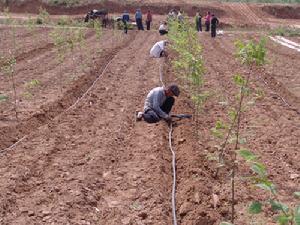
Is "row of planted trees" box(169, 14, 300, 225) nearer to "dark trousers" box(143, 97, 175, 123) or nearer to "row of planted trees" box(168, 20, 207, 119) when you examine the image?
"row of planted trees" box(168, 20, 207, 119)

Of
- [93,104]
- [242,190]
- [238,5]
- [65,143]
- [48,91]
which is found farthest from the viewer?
[238,5]

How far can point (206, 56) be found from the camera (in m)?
16.9

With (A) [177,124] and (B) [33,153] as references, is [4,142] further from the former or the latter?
(A) [177,124]

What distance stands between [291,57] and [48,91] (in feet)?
32.1

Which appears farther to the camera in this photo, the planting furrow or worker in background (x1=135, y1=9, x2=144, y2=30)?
worker in background (x1=135, y1=9, x2=144, y2=30)

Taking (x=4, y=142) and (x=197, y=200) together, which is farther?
(x=4, y=142)

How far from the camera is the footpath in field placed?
5152mm

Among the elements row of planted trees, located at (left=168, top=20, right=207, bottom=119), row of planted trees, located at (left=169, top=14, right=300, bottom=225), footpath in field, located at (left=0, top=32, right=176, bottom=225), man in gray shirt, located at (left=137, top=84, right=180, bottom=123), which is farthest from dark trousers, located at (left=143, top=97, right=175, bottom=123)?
row of planted trees, located at (left=169, top=14, right=300, bottom=225)

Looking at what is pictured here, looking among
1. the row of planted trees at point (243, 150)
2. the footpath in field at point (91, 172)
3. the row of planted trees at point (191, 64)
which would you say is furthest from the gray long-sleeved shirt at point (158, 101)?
the row of planted trees at point (243, 150)

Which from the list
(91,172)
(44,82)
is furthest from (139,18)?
(91,172)

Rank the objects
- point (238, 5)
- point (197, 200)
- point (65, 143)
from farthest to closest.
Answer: point (238, 5), point (65, 143), point (197, 200)

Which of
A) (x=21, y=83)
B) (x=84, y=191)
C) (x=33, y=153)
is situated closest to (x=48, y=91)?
(x=21, y=83)

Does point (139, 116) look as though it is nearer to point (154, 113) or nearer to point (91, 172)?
point (154, 113)

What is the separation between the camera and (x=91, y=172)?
6.23m
